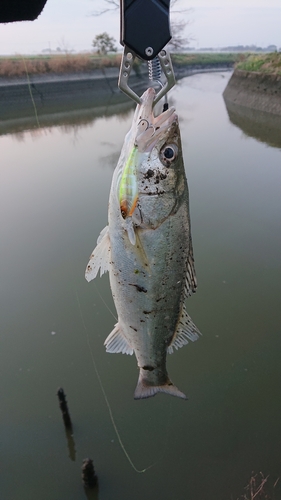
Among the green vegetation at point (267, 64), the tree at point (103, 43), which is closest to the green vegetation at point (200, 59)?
the tree at point (103, 43)

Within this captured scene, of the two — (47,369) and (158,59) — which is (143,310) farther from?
(47,369)

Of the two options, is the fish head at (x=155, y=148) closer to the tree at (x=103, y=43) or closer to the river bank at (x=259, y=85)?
the river bank at (x=259, y=85)

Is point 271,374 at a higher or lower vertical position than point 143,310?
lower

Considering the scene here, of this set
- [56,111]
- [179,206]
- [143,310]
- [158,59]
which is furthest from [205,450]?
[56,111]

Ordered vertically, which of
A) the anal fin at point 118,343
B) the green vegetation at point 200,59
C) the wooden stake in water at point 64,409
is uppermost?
the green vegetation at point 200,59

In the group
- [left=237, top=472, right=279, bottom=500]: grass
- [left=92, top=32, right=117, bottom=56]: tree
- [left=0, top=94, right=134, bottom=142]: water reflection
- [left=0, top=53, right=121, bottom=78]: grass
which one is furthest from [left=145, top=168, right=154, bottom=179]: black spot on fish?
[left=92, top=32, right=117, bottom=56]: tree

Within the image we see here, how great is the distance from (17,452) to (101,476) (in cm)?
84

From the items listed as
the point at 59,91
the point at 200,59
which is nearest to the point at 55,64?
the point at 59,91

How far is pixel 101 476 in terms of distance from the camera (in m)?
3.02

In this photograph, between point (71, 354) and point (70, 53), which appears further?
point (70, 53)

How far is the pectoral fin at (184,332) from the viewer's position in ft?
6.33

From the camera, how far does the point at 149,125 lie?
1.53 meters

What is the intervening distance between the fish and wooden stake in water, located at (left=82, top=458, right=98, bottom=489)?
1476 millimetres

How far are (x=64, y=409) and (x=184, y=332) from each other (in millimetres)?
1895
